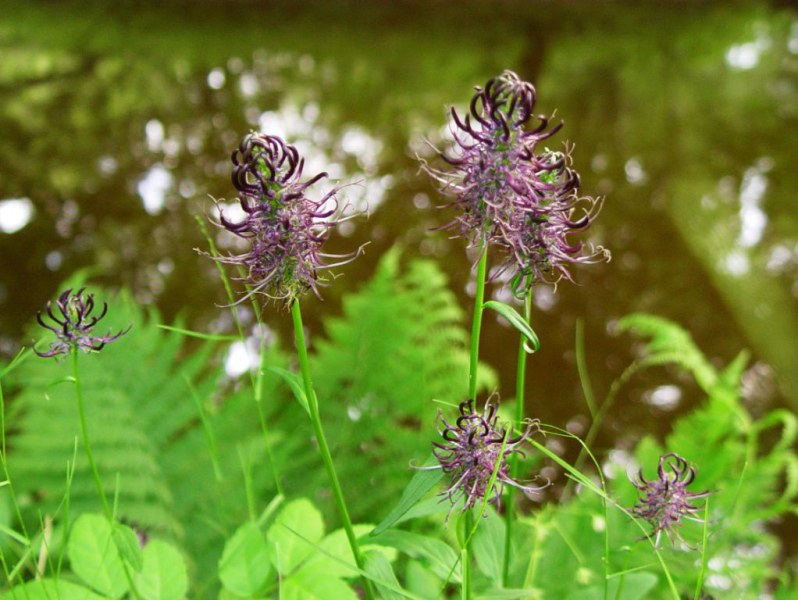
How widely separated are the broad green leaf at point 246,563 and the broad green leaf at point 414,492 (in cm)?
21

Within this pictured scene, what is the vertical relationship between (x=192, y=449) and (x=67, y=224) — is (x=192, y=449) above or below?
below

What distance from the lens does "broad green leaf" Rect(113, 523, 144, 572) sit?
1.99 ft

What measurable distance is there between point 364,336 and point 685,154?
6.36 ft

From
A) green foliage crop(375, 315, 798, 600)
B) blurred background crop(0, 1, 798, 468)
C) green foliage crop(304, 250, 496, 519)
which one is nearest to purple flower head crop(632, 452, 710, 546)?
green foliage crop(375, 315, 798, 600)

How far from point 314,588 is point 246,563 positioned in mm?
84

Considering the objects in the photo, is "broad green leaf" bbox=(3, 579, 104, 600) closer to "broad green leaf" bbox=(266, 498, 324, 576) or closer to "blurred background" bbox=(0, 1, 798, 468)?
"broad green leaf" bbox=(266, 498, 324, 576)

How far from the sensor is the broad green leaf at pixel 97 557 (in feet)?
2.37

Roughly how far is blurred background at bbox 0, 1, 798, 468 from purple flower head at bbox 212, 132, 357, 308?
783mm

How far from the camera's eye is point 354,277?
7.52 feet

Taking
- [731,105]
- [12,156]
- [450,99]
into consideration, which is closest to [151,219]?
[12,156]

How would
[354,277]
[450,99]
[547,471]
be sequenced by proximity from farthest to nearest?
[450,99], [354,277], [547,471]

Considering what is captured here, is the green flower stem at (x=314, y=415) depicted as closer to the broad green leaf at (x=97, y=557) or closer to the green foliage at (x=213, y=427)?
the broad green leaf at (x=97, y=557)

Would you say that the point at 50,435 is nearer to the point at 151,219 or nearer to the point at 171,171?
the point at 151,219

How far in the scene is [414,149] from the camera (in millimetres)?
2438
